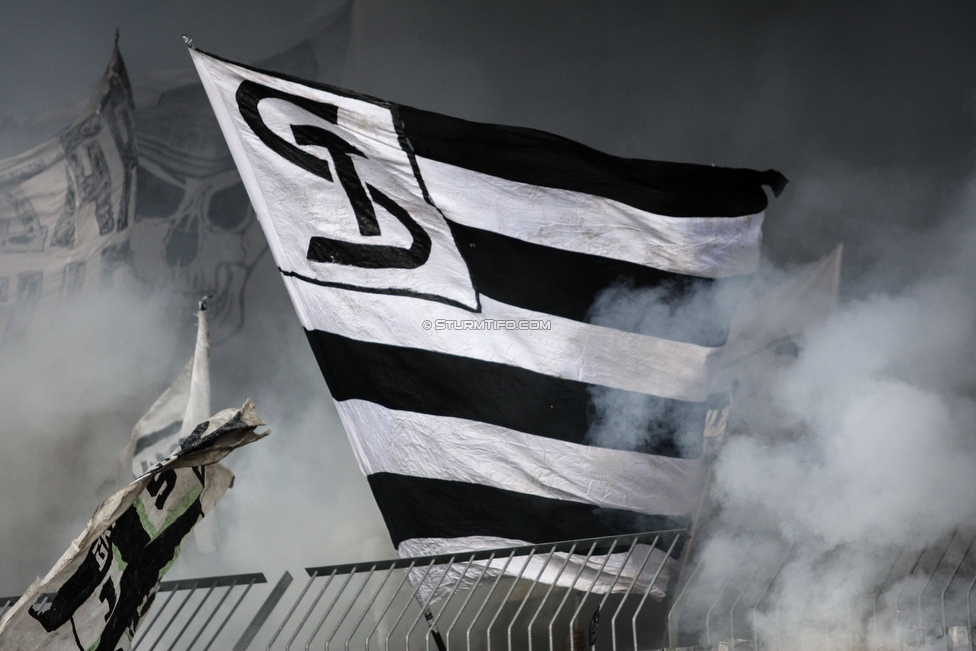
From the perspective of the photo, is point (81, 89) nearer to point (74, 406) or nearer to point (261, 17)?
point (261, 17)

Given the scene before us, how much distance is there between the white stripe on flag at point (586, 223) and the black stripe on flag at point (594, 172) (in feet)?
0.14

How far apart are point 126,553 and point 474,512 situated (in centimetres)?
173

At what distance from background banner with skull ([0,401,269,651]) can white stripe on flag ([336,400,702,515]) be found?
3.68 ft

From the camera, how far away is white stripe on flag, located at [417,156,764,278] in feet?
15.5

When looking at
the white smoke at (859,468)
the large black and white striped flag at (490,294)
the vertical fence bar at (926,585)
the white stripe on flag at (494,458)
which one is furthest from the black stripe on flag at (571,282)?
the vertical fence bar at (926,585)

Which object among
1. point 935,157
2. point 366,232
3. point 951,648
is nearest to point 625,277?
point 366,232

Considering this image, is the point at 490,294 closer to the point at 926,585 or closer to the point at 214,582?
the point at 214,582

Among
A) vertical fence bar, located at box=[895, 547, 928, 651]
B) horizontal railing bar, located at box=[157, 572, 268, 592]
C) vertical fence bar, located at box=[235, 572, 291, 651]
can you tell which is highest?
horizontal railing bar, located at box=[157, 572, 268, 592]

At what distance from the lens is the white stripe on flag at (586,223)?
471cm

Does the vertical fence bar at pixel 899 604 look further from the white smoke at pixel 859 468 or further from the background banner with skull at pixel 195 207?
the background banner with skull at pixel 195 207

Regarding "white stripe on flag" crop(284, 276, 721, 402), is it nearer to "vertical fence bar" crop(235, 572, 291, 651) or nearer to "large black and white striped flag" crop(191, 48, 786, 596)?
"large black and white striped flag" crop(191, 48, 786, 596)

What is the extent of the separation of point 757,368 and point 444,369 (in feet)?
9.52

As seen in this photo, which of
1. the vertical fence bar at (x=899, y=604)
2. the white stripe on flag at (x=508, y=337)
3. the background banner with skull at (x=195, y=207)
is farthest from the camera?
the background banner with skull at (x=195, y=207)

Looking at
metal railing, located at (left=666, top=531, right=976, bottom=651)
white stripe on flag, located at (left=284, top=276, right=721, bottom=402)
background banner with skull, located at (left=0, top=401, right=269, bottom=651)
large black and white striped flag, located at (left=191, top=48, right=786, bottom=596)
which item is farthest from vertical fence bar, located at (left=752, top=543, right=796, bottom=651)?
background banner with skull, located at (left=0, top=401, right=269, bottom=651)
